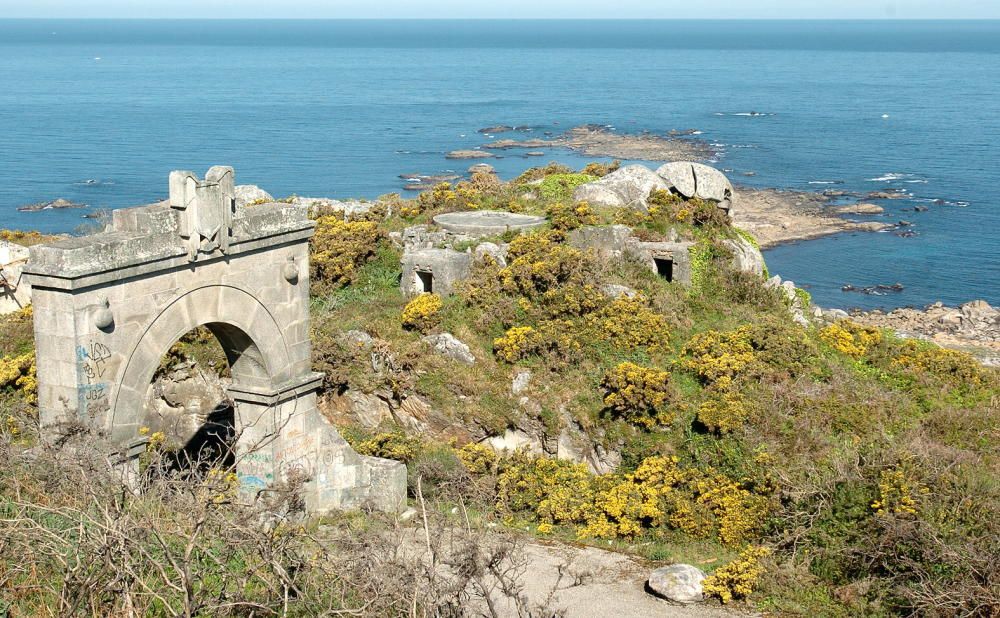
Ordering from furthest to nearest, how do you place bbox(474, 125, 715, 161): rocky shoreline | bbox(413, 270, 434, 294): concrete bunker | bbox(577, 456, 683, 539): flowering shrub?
1. bbox(474, 125, 715, 161): rocky shoreline
2. bbox(413, 270, 434, 294): concrete bunker
3. bbox(577, 456, 683, 539): flowering shrub

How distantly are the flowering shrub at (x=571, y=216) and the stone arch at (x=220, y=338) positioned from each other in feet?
38.2

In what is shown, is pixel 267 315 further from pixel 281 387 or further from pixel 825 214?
pixel 825 214

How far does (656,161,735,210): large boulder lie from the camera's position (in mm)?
29094

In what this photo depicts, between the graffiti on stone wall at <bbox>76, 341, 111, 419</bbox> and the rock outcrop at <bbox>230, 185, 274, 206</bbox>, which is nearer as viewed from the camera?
the graffiti on stone wall at <bbox>76, 341, 111, 419</bbox>

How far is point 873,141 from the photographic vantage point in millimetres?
85312

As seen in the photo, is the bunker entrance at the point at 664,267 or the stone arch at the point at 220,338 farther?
the bunker entrance at the point at 664,267

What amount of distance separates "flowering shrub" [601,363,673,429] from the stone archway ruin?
15.9 feet

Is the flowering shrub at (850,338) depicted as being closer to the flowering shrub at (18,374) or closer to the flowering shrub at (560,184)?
the flowering shrub at (560,184)

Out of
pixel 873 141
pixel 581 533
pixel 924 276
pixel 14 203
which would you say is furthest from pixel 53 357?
pixel 873 141

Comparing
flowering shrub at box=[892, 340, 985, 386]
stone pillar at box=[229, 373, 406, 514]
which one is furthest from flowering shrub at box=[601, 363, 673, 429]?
flowering shrub at box=[892, 340, 985, 386]

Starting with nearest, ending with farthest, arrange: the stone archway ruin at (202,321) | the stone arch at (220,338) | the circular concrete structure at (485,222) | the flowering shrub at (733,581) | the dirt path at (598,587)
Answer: the stone archway ruin at (202,321), the stone arch at (220,338), the dirt path at (598,587), the flowering shrub at (733,581), the circular concrete structure at (485,222)

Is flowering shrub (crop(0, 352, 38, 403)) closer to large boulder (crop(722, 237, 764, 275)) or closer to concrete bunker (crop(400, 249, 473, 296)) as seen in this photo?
concrete bunker (crop(400, 249, 473, 296))

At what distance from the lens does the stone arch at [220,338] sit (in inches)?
517

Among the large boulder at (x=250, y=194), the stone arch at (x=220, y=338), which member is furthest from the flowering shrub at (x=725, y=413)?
the large boulder at (x=250, y=194)
